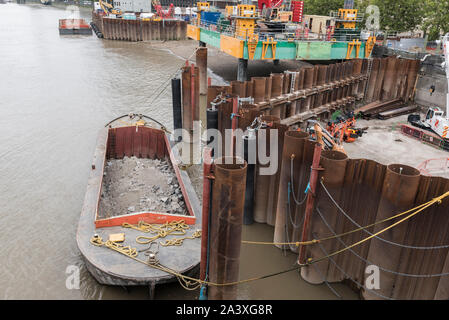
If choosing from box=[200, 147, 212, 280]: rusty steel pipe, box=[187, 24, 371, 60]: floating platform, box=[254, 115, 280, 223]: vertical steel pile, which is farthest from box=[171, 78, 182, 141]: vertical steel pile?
box=[200, 147, 212, 280]: rusty steel pipe

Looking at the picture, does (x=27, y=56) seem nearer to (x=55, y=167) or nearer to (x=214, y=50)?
(x=214, y=50)

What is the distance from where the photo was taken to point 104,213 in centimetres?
1031

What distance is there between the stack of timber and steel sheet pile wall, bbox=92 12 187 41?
41196 mm

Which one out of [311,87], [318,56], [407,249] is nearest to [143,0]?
[318,56]

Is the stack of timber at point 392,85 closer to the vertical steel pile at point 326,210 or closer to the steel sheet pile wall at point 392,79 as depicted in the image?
the steel sheet pile wall at point 392,79

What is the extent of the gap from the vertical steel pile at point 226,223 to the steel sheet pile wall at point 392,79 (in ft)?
60.5

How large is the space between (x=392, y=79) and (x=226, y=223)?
19.5 m

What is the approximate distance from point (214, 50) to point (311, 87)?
1169 inches

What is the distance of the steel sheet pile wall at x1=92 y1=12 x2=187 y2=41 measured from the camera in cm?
5444

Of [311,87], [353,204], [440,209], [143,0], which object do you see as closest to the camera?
[440,209]

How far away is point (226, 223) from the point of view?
5.85m

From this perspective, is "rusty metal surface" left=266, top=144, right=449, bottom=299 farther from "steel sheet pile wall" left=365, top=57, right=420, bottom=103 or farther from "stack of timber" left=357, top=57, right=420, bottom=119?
"steel sheet pile wall" left=365, top=57, right=420, bottom=103

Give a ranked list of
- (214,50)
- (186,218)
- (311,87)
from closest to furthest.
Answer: (186,218) < (311,87) < (214,50)

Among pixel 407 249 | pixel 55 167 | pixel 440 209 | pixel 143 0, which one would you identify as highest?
pixel 143 0
